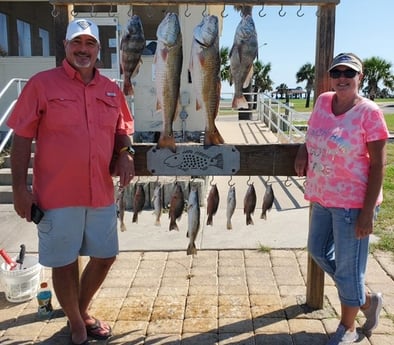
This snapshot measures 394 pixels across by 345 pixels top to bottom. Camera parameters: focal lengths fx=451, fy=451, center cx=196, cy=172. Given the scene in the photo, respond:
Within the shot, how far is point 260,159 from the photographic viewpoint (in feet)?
11.7

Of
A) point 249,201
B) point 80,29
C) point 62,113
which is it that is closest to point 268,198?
point 249,201

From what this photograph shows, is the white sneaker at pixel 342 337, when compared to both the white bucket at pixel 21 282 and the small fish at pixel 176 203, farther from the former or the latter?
the white bucket at pixel 21 282

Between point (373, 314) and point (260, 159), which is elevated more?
point (260, 159)

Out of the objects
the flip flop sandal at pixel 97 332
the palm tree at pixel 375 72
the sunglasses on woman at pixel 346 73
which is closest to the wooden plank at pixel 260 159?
the sunglasses on woman at pixel 346 73

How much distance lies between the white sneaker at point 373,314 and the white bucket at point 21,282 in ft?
9.01

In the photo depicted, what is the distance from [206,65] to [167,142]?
0.73 metres

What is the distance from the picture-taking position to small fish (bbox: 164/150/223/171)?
3467mm

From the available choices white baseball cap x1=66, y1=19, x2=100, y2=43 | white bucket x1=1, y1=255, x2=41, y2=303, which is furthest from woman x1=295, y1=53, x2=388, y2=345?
white bucket x1=1, y1=255, x2=41, y2=303

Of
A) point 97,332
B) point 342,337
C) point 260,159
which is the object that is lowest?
point 97,332

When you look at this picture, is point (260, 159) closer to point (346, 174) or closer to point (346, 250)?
point (346, 174)

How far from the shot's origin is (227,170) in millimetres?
3525

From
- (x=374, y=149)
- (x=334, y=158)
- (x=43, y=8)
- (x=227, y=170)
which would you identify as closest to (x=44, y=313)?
(x=227, y=170)

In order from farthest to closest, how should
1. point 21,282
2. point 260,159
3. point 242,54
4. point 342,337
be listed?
1. point 21,282
2. point 260,159
3. point 342,337
4. point 242,54

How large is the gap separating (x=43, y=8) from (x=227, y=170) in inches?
397
